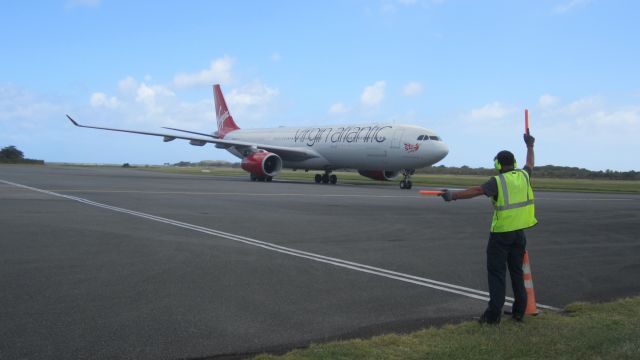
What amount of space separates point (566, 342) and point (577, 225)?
32.2ft

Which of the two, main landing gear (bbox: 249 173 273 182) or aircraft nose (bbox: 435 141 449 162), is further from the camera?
main landing gear (bbox: 249 173 273 182)

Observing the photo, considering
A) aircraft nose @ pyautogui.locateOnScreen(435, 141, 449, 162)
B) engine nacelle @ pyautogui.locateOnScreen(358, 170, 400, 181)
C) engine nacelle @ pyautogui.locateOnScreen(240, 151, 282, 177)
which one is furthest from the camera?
engine nacelle @ pyautogui.locateOnScreen(358, 170, 400, 181)

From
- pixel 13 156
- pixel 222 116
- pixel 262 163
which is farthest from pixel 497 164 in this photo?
pixel 13 156

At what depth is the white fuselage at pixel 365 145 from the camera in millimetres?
28062

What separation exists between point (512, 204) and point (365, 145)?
25.4 metres

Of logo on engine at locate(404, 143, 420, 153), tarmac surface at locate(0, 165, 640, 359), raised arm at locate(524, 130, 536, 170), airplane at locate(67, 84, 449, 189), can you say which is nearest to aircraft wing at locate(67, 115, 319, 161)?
airplane at locate(67, 84, 449, 189)

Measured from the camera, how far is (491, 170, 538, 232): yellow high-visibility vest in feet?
17.2

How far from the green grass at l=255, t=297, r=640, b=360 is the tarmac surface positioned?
0.32m

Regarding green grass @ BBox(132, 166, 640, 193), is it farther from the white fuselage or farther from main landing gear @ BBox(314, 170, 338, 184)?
the white fuselage

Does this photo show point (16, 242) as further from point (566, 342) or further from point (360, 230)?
point (566, 342)

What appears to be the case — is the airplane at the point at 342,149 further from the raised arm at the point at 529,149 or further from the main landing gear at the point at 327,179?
the raised arm at the point at 529,149

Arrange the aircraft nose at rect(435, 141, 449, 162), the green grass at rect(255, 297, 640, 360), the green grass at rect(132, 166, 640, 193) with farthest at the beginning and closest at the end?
the green grass at rect(132, 166, 640, 193), the aircraft nose at rect(435, 141, 449, 162), the green grass at rect(255, 297, 640, 360)

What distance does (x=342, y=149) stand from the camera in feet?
105

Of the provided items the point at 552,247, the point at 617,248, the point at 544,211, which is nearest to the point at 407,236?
the point at 552,247
